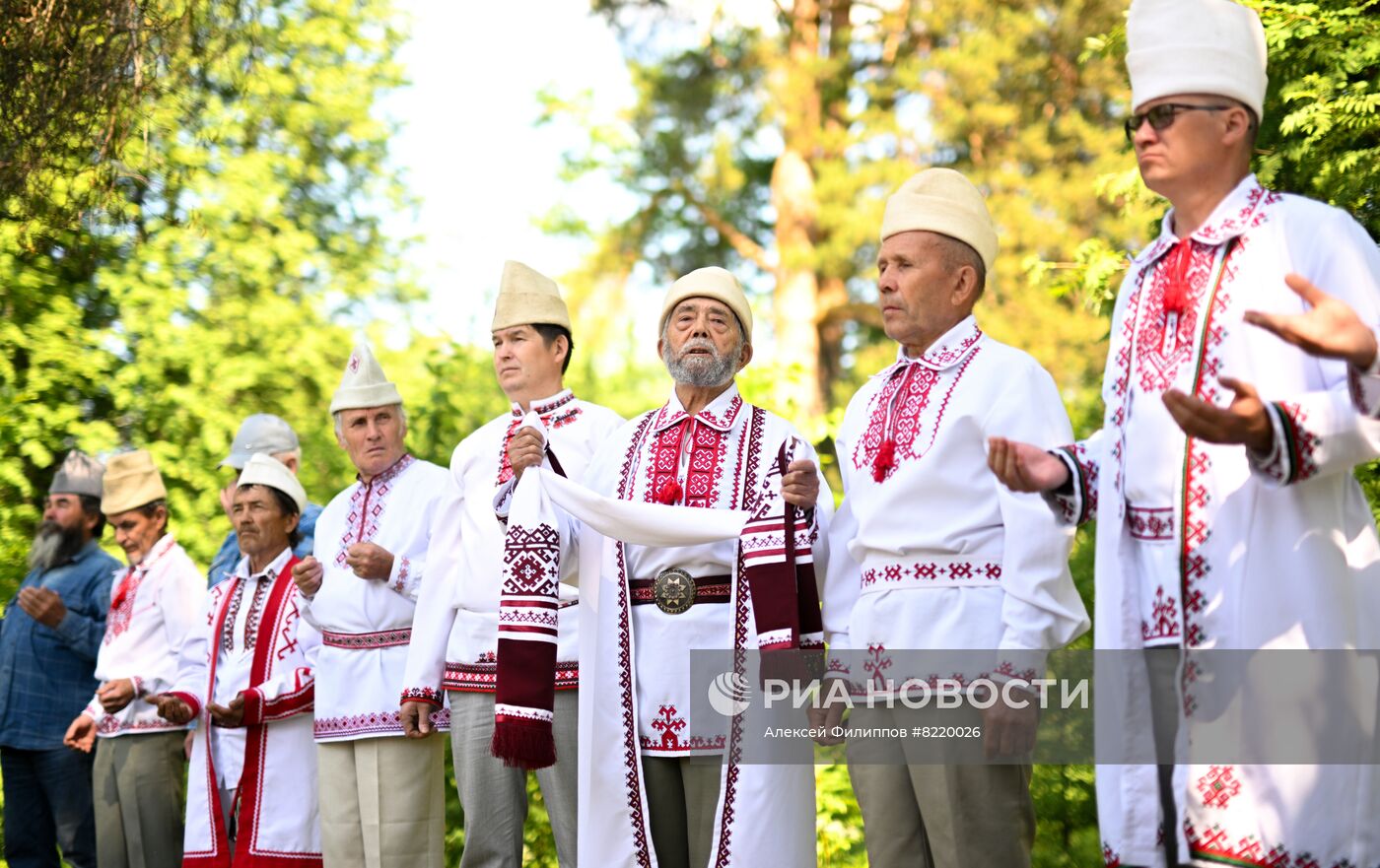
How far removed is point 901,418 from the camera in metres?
4.62

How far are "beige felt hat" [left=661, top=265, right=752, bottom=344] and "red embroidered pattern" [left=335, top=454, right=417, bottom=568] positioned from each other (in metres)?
1.85

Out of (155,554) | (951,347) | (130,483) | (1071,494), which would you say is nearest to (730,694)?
(951,347)

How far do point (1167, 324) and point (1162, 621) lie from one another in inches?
27.8

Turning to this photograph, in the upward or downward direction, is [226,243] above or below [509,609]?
above

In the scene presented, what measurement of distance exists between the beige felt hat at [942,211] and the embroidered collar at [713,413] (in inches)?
32.7

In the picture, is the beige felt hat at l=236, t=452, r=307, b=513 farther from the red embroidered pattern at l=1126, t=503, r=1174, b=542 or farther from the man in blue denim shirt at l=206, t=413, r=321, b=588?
the red embroidered pattern at l=1126, t=503, r=1174, b=542

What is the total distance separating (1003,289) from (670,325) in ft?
41.9

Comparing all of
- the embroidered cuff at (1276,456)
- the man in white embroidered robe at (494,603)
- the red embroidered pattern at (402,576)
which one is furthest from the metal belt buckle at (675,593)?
the embroidered cuff at (1276,456)

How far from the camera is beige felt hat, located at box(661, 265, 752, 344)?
5.43 m

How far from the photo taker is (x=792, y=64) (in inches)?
744

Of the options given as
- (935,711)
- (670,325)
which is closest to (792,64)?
(670,325)

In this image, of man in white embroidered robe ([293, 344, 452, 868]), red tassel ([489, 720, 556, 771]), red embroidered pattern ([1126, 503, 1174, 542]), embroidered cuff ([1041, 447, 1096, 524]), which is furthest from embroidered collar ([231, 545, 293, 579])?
red embroidered pattern ([1126, 503, 1174, 542])

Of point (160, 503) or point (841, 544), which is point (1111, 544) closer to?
point (841, 544)

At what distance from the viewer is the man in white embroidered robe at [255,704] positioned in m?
6.88
